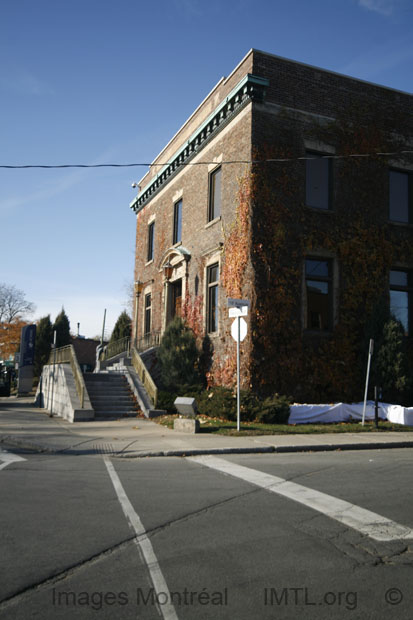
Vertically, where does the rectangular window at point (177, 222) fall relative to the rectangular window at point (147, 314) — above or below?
above

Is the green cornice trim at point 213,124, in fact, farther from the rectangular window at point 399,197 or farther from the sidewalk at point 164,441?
the sidewalk at point 164,441

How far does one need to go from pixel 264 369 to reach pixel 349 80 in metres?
10.7

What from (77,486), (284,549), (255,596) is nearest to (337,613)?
(255,596)

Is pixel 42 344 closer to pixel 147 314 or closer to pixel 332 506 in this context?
pixel 147 314

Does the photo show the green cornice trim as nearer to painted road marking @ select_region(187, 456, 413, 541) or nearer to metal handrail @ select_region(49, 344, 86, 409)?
metal handrail @ select_region(49, 344, 86, 409)

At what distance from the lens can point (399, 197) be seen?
787 inches

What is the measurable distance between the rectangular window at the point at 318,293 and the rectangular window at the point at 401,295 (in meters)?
2.64

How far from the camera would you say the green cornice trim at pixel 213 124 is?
17.6 meters

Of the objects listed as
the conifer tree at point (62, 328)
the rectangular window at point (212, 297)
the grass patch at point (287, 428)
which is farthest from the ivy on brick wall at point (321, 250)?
the conifer tree at point (62, 328)

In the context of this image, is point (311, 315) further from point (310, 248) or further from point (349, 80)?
point (349, 80)

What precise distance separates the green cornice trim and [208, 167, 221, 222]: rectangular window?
4.79 ft

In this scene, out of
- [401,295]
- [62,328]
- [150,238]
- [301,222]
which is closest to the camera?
[301,222]

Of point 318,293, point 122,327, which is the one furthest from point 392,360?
point 122,327

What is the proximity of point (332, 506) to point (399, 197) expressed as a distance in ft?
53.7
